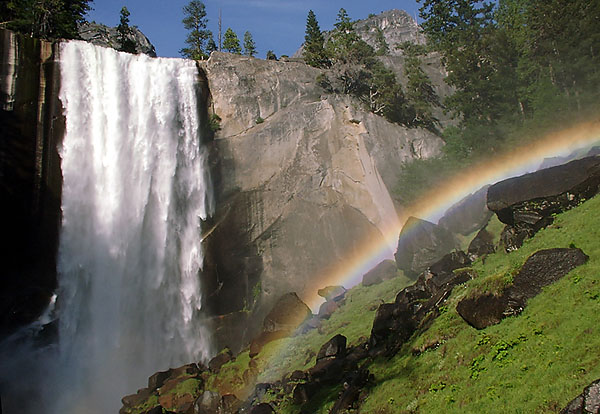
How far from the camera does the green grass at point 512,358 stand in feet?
24.1

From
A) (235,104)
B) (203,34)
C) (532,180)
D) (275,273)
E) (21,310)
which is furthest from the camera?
(203,34)

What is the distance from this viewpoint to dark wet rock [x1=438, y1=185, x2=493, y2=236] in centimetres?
2522

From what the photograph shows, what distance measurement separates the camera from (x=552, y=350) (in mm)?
8133

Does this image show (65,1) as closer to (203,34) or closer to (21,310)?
(203,34)

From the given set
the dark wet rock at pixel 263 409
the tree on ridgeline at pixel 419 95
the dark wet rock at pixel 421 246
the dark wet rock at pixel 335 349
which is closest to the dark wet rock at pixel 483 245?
the dark wet rock at pixel 421 246

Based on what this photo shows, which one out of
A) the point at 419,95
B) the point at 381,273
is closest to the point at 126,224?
the point at 381,273

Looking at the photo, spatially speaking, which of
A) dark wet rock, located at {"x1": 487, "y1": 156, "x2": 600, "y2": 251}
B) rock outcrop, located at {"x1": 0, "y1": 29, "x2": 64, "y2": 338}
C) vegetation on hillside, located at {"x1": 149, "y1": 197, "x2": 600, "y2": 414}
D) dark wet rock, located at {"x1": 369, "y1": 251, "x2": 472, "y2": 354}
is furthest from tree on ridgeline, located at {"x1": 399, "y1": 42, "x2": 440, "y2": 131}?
rock outcrop, located at {"x1": 0, "y1": 29, "x2": 64, "y2": 338}

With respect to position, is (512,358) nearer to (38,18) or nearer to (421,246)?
(421,246)

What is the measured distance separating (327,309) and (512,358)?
55.3ft

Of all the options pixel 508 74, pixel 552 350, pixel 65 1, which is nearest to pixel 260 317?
pixel 552 350

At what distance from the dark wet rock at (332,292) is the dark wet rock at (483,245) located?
9683 mm

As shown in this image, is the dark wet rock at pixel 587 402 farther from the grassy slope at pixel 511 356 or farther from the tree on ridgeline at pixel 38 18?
the tree on ridgeline at pixel 38 18

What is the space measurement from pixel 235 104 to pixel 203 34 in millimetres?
30300

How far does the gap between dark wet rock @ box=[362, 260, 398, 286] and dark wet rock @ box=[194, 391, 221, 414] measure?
1248cm
